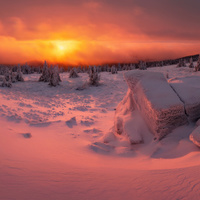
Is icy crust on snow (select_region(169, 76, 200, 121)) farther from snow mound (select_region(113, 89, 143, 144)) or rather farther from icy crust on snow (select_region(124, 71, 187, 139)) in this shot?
snow mound (select_region(113, 89, 143, 144))

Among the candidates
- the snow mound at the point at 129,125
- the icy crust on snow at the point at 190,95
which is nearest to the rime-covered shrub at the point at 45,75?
the snow mound at the point at 129,125

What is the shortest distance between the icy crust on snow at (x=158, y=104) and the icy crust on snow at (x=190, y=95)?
254mm

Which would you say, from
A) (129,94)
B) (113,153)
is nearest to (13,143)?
(113,153)

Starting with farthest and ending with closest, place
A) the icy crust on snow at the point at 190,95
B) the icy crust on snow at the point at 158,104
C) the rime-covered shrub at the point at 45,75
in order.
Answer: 1. the rime-covered shrub at the point at 45,75
2. the icy crust on snow at the point at 190,95
3. the icy crust on snow at the point at 158,104

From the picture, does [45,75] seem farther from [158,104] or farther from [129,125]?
[158,104]

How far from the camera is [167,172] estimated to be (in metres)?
2.53

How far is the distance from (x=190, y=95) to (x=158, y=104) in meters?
1.35

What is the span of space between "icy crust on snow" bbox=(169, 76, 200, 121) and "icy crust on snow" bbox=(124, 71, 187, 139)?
0.83 ft

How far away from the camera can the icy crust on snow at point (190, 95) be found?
4837mm

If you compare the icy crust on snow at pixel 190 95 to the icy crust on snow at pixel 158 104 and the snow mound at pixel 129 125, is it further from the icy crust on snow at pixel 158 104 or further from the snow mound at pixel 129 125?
the snow mound at pixel 129 125

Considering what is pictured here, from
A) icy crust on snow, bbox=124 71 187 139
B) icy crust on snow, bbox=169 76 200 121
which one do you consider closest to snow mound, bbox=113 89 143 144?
icy crust on snow, bbox=124 71 187 139

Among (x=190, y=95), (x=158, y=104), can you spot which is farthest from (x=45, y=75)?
(x=190, y=95)

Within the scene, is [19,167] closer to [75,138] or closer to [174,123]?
[75,138]

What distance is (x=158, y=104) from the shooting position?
4.59 m
